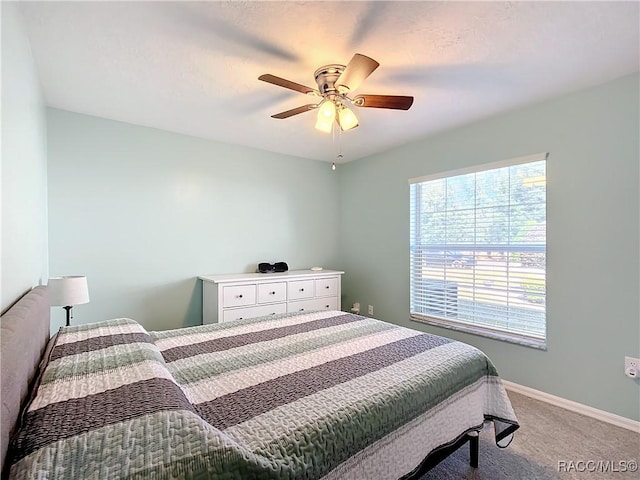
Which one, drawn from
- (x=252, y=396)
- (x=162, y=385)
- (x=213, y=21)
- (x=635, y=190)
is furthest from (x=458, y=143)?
(x=162, y=385)

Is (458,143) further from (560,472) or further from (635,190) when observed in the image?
(560,472)

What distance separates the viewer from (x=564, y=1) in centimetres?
147

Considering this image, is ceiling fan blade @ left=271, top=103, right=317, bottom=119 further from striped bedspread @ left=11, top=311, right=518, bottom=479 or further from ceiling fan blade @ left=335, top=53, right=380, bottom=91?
striped bedspread @ left=11, top=311, right=518, bottom=479

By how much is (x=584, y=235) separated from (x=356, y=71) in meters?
2.09

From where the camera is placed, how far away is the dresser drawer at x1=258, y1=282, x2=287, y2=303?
331 centimetres

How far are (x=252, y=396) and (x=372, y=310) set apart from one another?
3.01 meters

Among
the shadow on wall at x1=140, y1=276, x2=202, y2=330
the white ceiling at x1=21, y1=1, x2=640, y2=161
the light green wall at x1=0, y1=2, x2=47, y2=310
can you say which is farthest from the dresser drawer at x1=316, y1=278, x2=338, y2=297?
the light green wall at x1=0, y1=2, x2=47, y2=310

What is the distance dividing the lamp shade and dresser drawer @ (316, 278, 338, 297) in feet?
7.49

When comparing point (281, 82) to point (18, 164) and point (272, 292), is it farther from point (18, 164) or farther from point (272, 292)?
point (272, 292)

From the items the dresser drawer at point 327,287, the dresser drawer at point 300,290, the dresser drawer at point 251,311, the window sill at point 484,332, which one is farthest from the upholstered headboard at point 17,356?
the window sill at point 484,332

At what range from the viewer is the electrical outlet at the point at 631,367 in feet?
6.98

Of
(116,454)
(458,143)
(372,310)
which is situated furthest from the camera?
(372,310)

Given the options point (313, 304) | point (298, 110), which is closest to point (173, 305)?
point (313, 304)

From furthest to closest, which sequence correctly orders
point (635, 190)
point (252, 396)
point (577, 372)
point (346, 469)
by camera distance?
point (577, 372) → point (635, 190) → point (252, 396) → point (346, 469)
